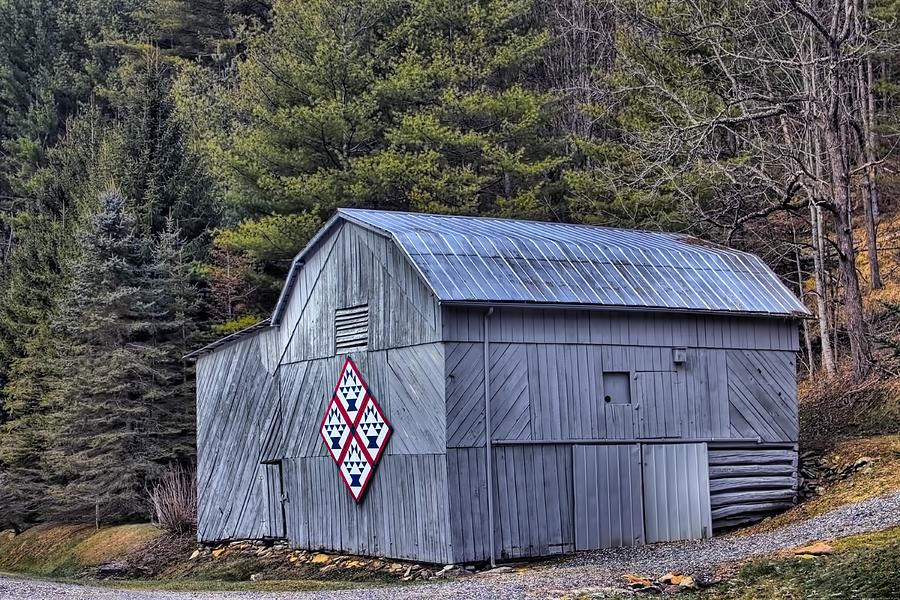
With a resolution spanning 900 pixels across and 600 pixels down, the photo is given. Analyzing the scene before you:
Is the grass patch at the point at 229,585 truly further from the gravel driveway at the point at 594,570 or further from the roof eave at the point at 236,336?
the roof eave at the point at 236,336

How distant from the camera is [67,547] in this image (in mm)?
26781

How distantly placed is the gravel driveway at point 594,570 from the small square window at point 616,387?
97.6 inches

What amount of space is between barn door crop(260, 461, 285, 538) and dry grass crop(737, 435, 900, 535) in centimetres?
864

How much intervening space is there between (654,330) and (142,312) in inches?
604

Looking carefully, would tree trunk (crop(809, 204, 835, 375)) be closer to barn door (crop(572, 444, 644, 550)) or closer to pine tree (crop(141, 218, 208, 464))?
barn door (crop(572, 444, 644, 550))

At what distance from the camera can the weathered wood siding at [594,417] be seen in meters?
16.6

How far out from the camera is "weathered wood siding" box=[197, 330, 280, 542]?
21.3 meters

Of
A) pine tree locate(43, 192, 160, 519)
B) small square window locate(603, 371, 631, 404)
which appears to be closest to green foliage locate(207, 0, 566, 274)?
pine tree locate(43, 192, 160, 519)

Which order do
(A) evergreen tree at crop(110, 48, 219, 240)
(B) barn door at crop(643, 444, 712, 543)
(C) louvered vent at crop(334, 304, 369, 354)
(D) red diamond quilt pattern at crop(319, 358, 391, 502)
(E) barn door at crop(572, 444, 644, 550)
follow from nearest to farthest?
(E) barn door at crop(572, 444, 644, 550), (D) red diamond quilt pattern at crop(319, 358, 391, 502), (B) barn door at crop(643, 444, 712, 543), (C) louvered vent at crop(334, 304, 369, 354), (A) evergreen tree at crop(110, 48, 219, 240)

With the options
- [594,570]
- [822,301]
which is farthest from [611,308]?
[822,301]

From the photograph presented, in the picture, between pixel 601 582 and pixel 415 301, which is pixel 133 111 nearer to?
pixel 415 301

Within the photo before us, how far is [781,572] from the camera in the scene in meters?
12.3

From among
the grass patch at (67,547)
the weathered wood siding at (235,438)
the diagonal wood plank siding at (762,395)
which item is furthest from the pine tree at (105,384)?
the diagonal wood plank siding at (762,395)

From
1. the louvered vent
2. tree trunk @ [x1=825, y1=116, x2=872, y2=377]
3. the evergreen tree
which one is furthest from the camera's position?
the evergreen tree
